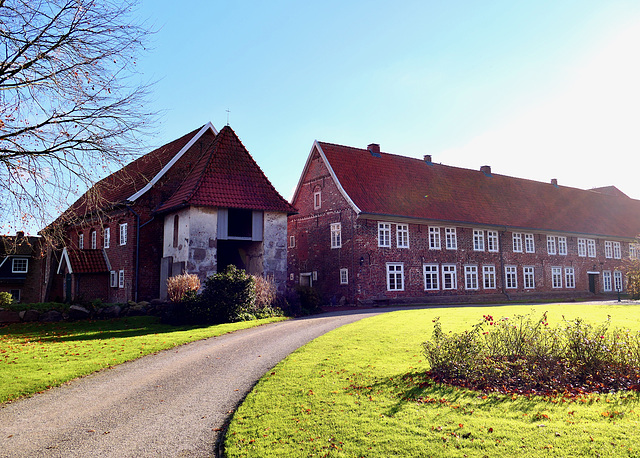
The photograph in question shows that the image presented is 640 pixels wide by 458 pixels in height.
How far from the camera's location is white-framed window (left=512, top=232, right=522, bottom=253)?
36531mm

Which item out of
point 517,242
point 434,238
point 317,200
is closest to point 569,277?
point 517,242

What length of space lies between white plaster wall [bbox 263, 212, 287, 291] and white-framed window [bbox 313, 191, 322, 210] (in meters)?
7.11

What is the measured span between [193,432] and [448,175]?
33.7 m

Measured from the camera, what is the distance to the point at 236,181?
25703 mm

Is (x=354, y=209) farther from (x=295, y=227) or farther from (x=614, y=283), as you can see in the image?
(x=614, y=283)

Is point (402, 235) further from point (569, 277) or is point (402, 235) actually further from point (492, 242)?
point (569, 277)

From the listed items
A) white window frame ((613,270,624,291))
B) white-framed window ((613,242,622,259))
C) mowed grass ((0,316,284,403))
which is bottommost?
mowed grass ((0,316,284,403))

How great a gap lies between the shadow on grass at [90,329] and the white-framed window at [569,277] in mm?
32379

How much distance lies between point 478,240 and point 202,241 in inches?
784

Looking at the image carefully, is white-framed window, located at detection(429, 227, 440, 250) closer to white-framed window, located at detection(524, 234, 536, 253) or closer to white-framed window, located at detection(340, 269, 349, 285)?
white-framed window, located at detection(340, 269, 349, 285)

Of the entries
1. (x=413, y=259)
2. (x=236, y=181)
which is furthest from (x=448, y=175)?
(x=236, y=181)

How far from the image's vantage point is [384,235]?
2995 cm

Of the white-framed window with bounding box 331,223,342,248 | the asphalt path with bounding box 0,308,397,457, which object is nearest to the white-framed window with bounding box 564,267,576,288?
the white-framed window with bounding box 331,223,342,248

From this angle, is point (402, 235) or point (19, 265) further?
point (19, 265)
